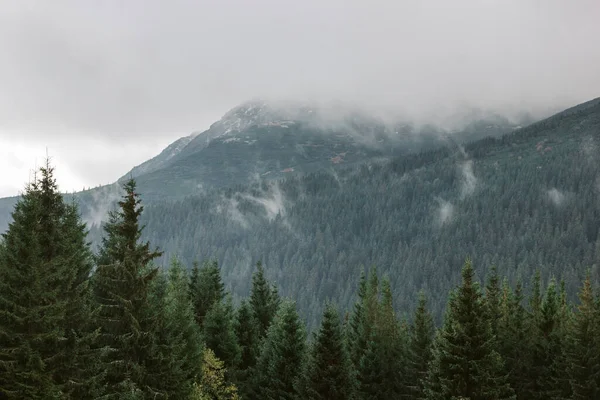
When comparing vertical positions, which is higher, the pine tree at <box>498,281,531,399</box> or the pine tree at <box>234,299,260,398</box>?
the pine tree at <box>234,299,260,398</box>

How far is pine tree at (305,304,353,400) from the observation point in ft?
118

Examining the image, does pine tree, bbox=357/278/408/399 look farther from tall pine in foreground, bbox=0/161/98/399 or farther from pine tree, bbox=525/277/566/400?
tall pine in foreground, bbox=0/161/98/399

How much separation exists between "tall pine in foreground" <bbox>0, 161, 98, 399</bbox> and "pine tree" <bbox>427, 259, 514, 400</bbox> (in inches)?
755

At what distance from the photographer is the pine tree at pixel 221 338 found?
41.4 m

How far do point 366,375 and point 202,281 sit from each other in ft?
62.9

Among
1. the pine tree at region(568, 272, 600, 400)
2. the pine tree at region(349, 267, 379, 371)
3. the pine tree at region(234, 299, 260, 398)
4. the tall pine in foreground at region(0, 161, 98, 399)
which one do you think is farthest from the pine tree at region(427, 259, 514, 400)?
the pine tree at region(234, 299, 260, 398)

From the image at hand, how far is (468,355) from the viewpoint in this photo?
97.6ft

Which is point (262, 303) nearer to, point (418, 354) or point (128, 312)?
point (418, 354)

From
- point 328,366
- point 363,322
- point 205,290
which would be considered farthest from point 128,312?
point 363,322

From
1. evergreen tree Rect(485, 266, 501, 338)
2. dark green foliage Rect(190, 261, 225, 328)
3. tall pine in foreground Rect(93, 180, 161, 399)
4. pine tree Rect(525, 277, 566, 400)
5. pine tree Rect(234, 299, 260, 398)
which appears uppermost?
tall pine in foreground Rect(93, 180, 161, 399)

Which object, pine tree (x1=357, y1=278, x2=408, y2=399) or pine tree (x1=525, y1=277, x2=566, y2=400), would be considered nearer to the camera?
pine tree (x1=525, y1=277, x2=566, y2=400)

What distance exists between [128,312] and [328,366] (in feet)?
60.3

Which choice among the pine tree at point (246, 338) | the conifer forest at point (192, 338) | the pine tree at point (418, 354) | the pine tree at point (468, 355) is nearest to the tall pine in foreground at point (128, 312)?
the conifer forest at point (192, 338)

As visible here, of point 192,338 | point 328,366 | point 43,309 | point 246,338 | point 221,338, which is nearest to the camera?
point 43,309
